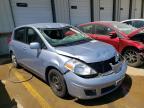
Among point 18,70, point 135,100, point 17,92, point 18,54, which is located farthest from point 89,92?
point 18,70

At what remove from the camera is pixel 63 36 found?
442 centimetres

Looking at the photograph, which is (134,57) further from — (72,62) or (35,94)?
(35,94)

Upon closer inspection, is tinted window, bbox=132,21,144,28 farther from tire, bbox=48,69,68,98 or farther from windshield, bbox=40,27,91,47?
tire, bbox=48,69,68,98

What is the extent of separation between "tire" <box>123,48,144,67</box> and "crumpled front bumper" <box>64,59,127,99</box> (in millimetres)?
2123

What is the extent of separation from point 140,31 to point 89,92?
3.22 meters

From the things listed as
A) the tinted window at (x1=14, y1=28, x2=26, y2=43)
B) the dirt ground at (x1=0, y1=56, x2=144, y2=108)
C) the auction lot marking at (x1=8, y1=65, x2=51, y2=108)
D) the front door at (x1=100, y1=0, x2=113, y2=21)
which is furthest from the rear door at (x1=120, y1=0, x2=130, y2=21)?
the auction lot marking at (x1=8, y1=65, x2=51, y2=108)

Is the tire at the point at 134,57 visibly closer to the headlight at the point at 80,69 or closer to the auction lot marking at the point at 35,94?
the headlight at the point at 80,69

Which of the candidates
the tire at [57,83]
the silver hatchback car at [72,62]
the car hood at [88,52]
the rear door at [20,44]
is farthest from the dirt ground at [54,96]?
the car hood at [88,52]

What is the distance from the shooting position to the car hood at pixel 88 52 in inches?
132

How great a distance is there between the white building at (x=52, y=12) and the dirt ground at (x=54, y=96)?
403cm

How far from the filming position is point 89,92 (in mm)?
3260

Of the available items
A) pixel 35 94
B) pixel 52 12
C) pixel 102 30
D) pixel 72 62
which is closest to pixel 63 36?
pixel 72 62

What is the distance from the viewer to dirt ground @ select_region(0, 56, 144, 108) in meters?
3.46

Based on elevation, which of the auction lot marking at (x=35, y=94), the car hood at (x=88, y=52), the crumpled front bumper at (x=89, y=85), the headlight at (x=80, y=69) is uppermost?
the car hood at (x=88, y=52)
